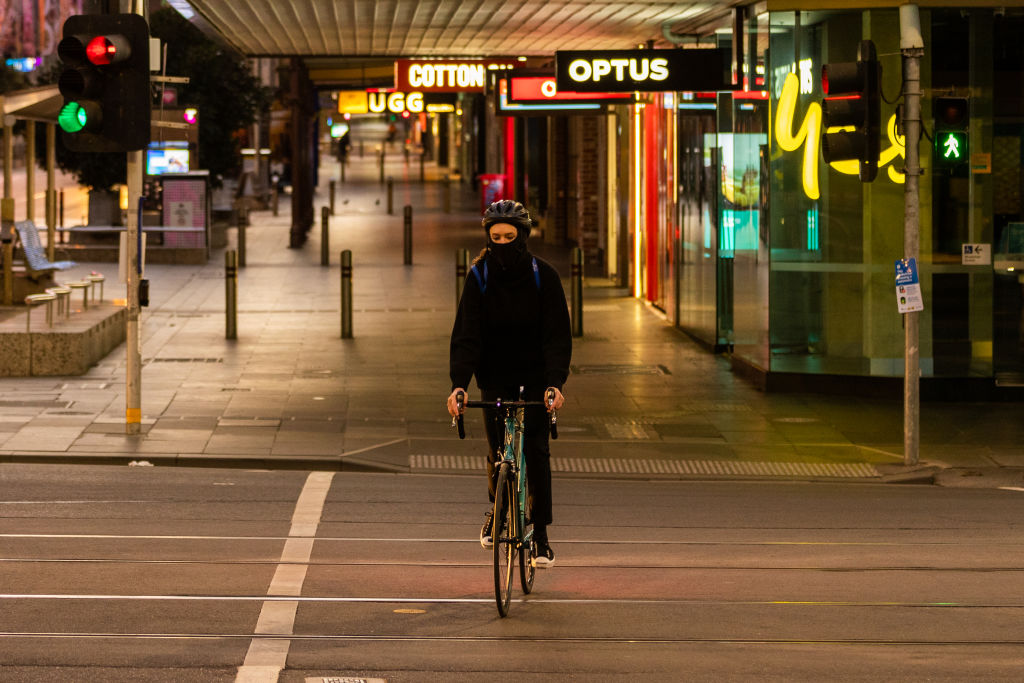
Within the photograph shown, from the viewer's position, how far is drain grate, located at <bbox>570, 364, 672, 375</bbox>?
17016 mm

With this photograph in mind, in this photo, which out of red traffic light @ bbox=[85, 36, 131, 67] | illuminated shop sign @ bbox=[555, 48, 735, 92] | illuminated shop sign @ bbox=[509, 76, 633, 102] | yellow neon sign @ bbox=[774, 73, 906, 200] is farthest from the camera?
illuminated shop sign @ bbox=[509, 76, 633, 102]

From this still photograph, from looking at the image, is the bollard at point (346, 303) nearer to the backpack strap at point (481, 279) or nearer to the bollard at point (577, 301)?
the bollard at point (577, 301)

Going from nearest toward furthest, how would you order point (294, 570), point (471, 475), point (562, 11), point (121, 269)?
1. point (294, 570)
2. point (471, 475)
3. point (121, 269)
4. point (562, 11)

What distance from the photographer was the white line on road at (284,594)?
654 centimetres

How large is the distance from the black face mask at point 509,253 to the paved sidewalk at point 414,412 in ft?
15.5

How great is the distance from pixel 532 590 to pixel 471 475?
394 centimetres

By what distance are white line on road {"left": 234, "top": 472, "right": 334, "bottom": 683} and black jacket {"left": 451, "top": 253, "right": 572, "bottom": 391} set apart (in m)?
1.34

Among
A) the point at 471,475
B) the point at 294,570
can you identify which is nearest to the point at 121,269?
the point at 471,475

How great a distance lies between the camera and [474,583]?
817 centimetres

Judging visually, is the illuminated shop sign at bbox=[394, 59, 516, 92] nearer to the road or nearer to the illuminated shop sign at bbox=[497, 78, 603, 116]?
the illuminated shop sign at bbox=[497, 78, 603, 116]

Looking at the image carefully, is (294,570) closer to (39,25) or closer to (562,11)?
(562,11)

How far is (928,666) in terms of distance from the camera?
6.71 meters

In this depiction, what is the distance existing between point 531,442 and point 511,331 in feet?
1.78

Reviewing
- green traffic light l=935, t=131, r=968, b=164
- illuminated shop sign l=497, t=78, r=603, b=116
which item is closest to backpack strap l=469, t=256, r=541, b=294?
green traffic light l=935, t=131, r=968, b=164
